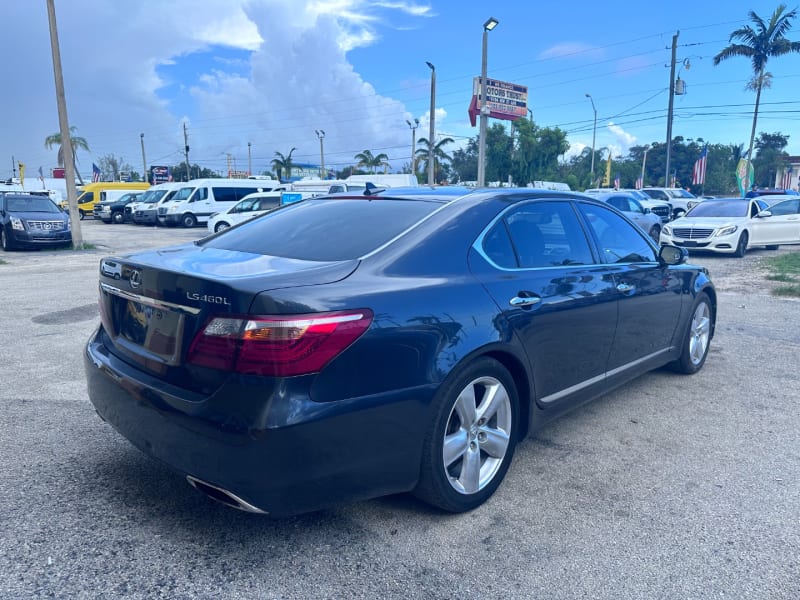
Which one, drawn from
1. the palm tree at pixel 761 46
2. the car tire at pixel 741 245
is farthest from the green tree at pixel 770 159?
the car tire at pixel 741 245

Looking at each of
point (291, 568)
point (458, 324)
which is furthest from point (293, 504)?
point (458, 324)

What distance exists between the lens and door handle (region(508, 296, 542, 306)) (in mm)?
3158

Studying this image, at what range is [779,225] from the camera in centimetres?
1688

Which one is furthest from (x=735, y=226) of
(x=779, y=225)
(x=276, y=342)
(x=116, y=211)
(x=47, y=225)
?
(x=116, y=211)

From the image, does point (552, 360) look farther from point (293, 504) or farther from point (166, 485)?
point (166, 485)

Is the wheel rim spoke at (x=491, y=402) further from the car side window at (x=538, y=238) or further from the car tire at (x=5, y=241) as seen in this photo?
the car tire at (x=5, y=241)

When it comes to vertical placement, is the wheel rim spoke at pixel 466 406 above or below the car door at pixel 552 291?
below

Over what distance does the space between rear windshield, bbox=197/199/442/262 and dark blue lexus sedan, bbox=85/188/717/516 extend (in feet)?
0.05

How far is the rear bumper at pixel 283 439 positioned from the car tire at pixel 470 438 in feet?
0.33

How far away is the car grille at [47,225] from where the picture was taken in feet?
55.4

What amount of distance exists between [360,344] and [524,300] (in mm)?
1124

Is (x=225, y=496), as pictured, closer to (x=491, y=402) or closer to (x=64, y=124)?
(x=491, y=402)

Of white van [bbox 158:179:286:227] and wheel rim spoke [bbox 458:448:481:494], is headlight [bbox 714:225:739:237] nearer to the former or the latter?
wheel rim spoke [bbox 458:448:481:494]

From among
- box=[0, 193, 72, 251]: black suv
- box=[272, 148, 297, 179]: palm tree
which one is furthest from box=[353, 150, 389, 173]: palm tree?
box=[0, 193, 72, 251]: black suv
